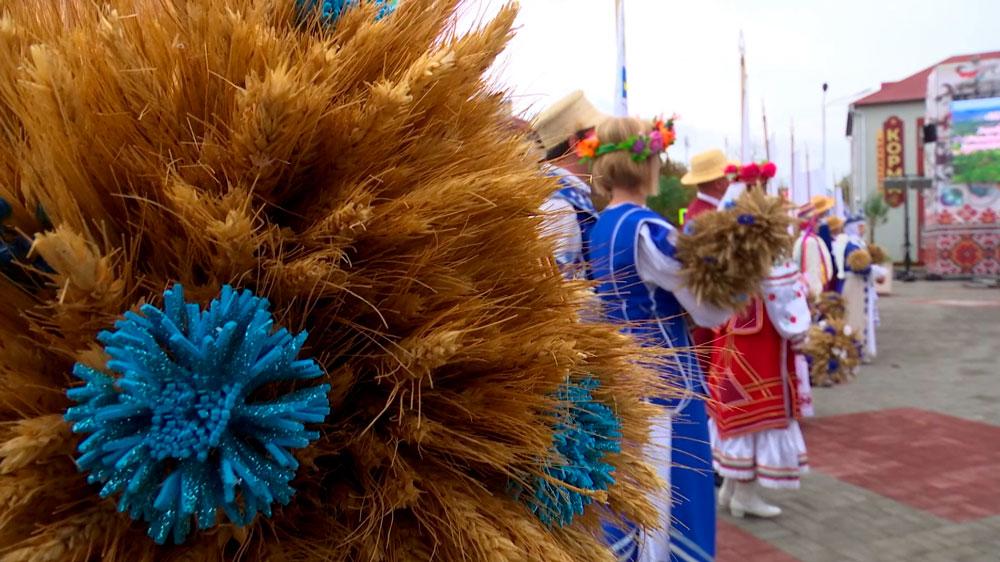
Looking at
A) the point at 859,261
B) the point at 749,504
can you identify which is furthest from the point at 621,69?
the point at 859,261

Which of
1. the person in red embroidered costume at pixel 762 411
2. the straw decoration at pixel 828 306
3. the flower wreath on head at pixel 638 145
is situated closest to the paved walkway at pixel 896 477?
the person in red embroidered costume at pixel 762 411

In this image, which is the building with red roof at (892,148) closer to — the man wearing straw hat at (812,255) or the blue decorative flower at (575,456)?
the man wearing straw hat at (812,255)

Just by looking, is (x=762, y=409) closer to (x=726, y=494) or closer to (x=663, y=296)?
(x=726, y=494)

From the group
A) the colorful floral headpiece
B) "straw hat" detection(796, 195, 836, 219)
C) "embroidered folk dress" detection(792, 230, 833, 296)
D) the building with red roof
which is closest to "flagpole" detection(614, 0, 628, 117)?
the colorful floral headpiece

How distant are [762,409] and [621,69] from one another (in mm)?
2479

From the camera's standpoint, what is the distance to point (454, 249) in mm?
742

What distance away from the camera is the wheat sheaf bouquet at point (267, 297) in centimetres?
59

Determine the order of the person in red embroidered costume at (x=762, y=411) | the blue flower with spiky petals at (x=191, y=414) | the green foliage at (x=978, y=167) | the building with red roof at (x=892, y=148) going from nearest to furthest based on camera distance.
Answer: the blue flower with spiky petals at (x=191, y=414) → the person in red embroidered costume at (x=762, y=411) → the green foliage at (x=978, y=167) → the building with red roof at (x=892, y=148)

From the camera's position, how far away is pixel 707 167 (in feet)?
15.6

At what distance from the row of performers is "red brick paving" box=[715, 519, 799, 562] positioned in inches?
12.5

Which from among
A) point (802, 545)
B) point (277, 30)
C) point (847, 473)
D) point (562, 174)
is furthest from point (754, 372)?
point (277, 30)

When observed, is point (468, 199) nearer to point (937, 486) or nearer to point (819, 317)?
point (937, 486)

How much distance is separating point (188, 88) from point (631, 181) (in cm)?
222

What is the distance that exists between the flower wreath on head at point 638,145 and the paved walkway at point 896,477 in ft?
7.47
